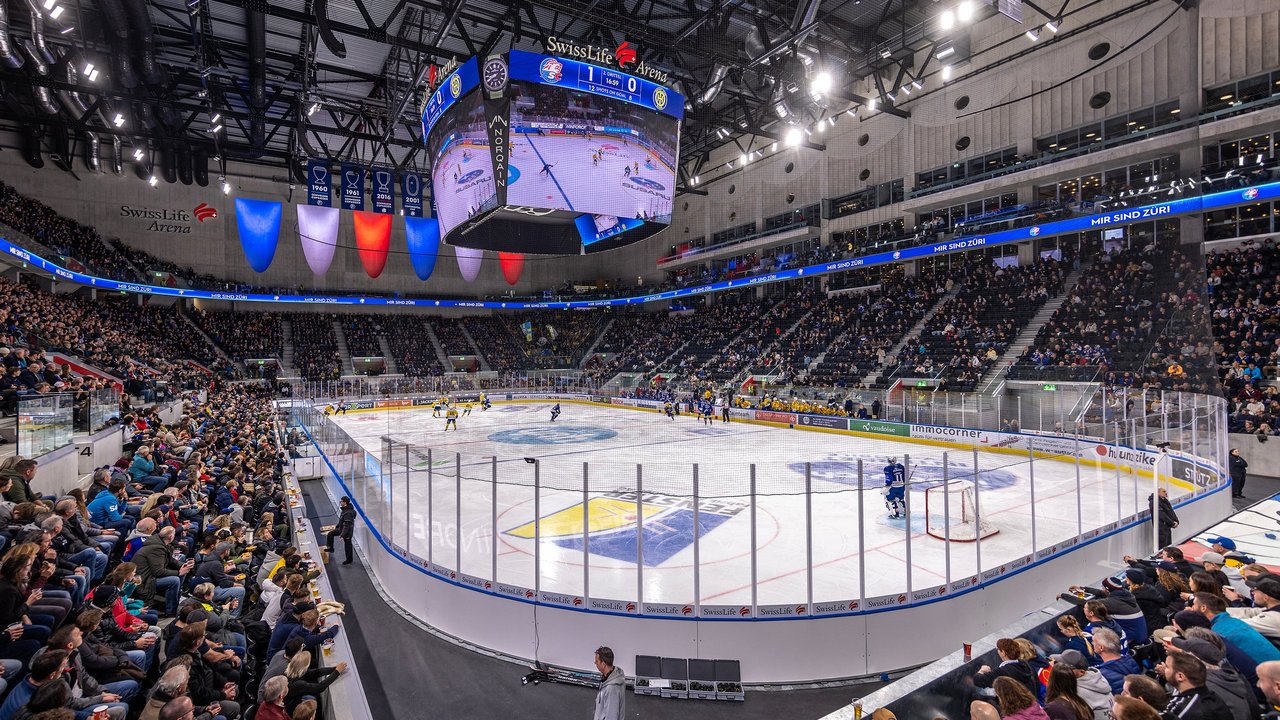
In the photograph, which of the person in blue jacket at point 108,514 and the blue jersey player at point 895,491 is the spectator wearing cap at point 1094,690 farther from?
the person in blue jacket at point 108,514

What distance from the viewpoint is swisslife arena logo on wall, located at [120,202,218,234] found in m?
37.6

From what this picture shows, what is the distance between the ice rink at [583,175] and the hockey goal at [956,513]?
42.8 feet

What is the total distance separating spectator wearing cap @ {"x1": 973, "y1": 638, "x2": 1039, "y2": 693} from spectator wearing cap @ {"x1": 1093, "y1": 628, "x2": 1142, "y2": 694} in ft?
1.67

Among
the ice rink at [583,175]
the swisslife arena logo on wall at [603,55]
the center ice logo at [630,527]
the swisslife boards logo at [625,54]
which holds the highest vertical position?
the swisslife boards logo at [625,54]

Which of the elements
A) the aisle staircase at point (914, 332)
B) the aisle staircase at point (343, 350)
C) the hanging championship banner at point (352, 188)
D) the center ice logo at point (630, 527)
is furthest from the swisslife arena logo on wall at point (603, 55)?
the aisle staircase at point (343, 350)

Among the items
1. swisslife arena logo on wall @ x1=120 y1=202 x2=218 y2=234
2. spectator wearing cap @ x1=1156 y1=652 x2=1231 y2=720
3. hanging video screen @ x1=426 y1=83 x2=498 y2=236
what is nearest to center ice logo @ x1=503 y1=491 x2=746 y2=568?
spectator wearing cap @ x1=1156 y1=652 x2=1231 y2=720

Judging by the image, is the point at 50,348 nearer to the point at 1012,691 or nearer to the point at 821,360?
the point at 1012,691

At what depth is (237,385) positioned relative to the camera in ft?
105

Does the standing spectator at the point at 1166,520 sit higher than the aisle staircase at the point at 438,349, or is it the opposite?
the aisle staircase at the point at 438,349

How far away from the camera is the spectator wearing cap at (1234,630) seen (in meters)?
4.12

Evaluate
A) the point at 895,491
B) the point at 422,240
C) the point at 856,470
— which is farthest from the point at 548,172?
the point at 422,240

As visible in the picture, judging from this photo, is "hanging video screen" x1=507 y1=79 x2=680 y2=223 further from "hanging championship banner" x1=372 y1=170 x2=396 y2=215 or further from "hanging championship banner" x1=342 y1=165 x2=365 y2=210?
"hanging championship banner" x1=342 y1=165 x2=365 y2=210

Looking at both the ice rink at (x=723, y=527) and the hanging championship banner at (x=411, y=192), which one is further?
the hanging championship banner at (x=411, y=192)

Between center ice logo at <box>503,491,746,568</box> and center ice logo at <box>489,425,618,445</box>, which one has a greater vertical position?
center ice logo at <box>503,491,746,568</box>
